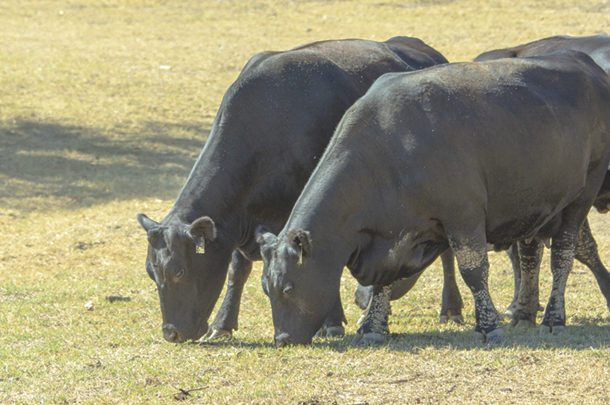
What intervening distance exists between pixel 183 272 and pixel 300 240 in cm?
129

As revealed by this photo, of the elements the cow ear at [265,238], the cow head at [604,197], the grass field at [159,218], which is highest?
the cow ear at [265,238]

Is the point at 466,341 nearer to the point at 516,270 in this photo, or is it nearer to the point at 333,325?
the point at 333,325

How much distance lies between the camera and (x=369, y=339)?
8.18 meters

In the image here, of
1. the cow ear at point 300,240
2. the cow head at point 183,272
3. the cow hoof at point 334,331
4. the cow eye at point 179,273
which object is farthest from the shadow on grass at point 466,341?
the cow ear at point 300,240

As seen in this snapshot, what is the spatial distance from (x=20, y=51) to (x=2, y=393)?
68.1 feet

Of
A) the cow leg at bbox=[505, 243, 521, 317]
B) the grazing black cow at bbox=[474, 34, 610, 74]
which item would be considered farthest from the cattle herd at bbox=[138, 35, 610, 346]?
the grazing black cow at bbox=[474, 34, 610, 74]

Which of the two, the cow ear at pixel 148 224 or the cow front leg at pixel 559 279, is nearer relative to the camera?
the cow ear at pixel 148 224

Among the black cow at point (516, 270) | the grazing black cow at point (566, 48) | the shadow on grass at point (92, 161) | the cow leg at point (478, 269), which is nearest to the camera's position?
the cow leg at point (478, 269)

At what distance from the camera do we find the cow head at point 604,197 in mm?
10156

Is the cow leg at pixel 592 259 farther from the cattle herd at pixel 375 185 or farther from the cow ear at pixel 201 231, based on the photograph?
the cow ear at pixel 201 231

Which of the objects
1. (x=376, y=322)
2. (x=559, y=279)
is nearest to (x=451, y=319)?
(x=559, y=279)

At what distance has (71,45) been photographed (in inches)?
1070

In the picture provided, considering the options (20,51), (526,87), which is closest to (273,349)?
(526,87)

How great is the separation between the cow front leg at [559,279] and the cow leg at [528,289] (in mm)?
528
